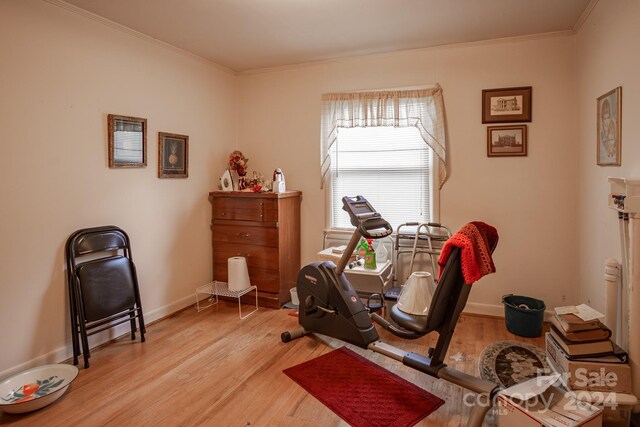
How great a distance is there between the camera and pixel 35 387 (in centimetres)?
234

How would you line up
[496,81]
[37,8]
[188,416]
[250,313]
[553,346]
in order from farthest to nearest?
1. [250,313]
2. [496,81]
3. [37,8]
4. [553,346]
5. [188,416]

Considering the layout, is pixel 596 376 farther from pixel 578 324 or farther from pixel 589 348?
pixel 578 324

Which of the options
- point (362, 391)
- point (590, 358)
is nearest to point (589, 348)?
point (590, 358)

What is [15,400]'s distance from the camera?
2.22 m

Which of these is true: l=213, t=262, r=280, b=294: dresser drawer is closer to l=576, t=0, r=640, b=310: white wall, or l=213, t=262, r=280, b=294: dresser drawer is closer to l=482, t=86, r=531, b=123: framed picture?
l=482, t=86, r=531, b=123: framed picture

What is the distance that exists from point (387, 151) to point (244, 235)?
5.56ft

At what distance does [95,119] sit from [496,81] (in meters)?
3.38

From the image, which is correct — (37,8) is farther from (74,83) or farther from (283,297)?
(283,297)

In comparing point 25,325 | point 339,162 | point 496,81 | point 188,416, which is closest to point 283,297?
point 339,162

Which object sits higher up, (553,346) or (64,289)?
(64,289)

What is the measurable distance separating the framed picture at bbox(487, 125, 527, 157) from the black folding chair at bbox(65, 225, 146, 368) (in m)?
3.27

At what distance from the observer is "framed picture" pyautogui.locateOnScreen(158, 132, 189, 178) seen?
11.6ft

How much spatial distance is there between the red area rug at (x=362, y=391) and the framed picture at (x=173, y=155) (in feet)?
7.05

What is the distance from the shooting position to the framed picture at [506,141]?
11.1 feet
